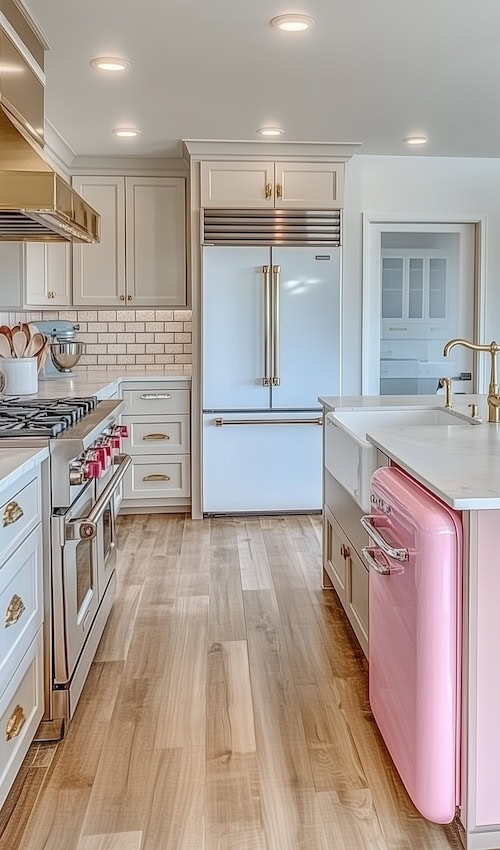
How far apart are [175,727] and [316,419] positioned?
273cm

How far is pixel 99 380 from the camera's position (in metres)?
4.30

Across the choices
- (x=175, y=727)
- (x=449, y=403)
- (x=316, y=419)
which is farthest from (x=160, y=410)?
(x=175, y=727)

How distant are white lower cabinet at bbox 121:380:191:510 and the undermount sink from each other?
181 cm

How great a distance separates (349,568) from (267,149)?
9.52 ft

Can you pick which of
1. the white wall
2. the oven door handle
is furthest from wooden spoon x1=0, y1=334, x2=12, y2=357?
the white wall

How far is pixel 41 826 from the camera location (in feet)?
5.86

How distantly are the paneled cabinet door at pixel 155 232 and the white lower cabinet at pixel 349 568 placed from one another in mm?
2348

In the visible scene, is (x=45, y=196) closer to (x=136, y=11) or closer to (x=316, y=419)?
(x=136, y=11)

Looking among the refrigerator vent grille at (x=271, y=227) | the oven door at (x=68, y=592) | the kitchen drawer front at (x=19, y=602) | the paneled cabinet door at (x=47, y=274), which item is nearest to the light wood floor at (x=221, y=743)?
the oven door at (x=68, y=592)

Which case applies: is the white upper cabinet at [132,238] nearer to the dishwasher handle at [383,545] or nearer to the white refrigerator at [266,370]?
the white refrigerator at [266,370]

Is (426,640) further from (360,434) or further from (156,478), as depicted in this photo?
(156,478)

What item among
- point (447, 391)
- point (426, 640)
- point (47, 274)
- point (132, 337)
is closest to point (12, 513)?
point (426, 640)

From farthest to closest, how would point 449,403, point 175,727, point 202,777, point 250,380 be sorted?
1. point 250,380
2. point 449,403
3. point 175,727
4. point 202,777

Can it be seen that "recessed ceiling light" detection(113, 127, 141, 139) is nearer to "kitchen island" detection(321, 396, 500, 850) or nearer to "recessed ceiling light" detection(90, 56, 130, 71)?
"recessed ceiling light" detection(90, 56, 130, 71)
